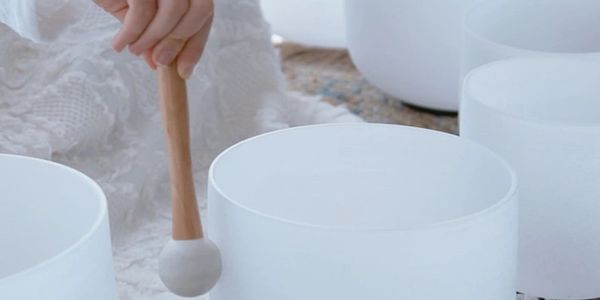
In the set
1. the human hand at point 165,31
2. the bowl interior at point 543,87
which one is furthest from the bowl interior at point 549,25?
the human hand at point 165,31

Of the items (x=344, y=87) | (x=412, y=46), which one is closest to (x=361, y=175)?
(x=412, y=46)

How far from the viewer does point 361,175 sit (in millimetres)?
547

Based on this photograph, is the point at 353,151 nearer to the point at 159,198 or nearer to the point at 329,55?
the point at 159,198

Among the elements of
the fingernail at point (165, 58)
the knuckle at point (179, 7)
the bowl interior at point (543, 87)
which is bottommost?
→ the bowl interior at point (543, 87)

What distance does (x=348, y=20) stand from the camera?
1007 millimetres

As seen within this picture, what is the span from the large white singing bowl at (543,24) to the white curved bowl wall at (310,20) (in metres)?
0.34

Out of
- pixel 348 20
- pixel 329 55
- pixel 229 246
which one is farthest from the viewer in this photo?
pixel 329 55

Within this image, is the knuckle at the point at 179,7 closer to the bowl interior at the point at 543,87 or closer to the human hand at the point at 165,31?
the human hand at the point at 165,31

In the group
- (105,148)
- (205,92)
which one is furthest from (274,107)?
(105,148)

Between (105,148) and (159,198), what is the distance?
2.4 inches

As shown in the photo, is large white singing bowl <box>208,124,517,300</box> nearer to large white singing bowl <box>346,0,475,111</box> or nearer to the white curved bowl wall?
large white singing bowl <box>346,0,475,111</box>

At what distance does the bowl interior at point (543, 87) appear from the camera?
634 millimetres

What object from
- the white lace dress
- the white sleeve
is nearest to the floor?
the white lace dress

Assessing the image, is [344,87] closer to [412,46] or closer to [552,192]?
[412,46]
